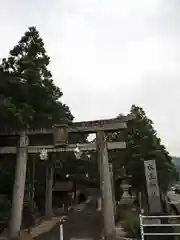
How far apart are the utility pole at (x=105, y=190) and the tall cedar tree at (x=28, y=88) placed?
13.8 ft

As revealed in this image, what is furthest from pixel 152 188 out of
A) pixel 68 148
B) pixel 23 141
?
pixel 23 141

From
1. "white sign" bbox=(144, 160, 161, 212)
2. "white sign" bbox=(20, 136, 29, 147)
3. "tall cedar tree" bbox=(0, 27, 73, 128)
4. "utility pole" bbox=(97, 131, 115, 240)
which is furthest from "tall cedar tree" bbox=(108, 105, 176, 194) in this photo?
"white sign" bbox=(144, 160, 161, 212)

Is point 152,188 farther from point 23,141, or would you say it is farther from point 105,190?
point 23,141

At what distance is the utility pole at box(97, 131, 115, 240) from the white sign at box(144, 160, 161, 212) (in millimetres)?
3696

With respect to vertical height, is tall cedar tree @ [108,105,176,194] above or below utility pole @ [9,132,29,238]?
above

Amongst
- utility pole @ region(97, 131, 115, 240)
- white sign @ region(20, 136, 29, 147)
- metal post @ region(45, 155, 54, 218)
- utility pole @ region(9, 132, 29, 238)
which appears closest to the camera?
utility pole @ region(97, 131, 115, 240)

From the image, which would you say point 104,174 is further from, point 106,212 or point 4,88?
point 4,88

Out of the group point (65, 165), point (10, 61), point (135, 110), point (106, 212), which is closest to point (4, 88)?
point (10, 61)

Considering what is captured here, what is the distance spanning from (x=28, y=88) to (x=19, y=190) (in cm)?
587

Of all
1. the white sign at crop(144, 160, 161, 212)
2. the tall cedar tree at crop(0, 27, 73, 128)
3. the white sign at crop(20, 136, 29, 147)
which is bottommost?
the white sign at crop(144, 160, 161, 212)

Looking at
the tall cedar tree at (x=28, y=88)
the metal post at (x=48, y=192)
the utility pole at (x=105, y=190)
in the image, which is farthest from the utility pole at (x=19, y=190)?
the metal post at (x=48, y=192)

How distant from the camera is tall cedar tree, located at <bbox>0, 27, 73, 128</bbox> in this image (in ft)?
54.5

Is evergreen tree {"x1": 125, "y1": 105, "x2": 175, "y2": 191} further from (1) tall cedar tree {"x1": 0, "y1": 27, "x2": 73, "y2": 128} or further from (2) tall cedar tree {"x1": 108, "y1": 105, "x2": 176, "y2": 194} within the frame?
(1) tall cedar tree {"x1": 0, "y1": 27, "x2": 73, "y2": 128}

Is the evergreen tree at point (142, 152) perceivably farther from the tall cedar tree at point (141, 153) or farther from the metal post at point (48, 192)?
the metal post at point (48, 192)
